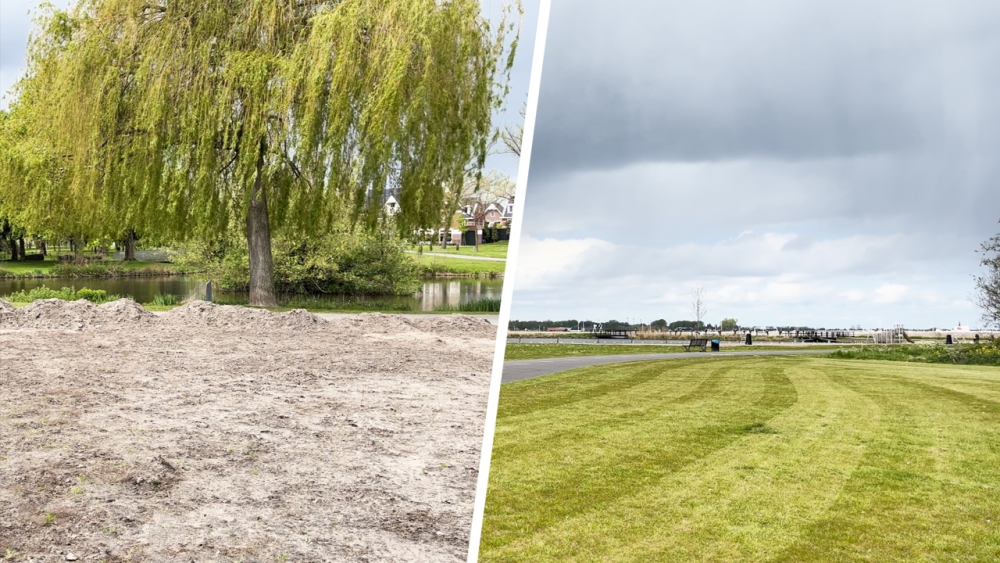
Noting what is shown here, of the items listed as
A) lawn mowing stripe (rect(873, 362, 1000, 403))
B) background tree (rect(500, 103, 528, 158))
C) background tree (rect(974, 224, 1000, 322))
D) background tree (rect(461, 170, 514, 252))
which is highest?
background tree (rect(500, 103, 528, 158))

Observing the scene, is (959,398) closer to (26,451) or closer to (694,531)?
(694,531)

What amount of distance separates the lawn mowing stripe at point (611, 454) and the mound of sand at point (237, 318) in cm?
550

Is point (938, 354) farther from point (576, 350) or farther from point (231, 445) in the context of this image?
point (231, 445)

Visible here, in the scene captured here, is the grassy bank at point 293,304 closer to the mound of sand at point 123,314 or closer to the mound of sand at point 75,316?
the mound of sand at point 123,314

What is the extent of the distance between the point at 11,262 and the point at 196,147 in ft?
30.8

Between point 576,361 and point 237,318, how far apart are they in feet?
17.4

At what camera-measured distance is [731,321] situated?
9195 mm

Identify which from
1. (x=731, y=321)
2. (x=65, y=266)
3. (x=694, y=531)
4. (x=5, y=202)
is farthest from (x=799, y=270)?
(x=65, y=266)

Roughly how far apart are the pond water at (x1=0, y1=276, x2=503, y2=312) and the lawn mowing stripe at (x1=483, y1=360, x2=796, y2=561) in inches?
331

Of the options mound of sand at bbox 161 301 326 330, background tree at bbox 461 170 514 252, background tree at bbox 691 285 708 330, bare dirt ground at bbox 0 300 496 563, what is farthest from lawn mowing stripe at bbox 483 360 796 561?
background tree at bbox 461 170 514 252

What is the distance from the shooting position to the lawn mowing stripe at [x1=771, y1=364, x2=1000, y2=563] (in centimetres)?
463

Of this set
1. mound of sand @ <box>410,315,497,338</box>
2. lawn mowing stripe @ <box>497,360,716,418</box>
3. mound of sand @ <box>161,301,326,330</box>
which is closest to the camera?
lawn mowing stripe @ <box>497,360,716,418</box>

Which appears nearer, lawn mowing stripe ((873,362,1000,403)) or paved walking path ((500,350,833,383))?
lawn mowing stripe ((873,362,1000,403))

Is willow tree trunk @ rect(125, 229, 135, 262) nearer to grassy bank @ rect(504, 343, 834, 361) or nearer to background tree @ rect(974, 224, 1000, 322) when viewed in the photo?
grassy bank @ rect(504, 343, 834, 361)
